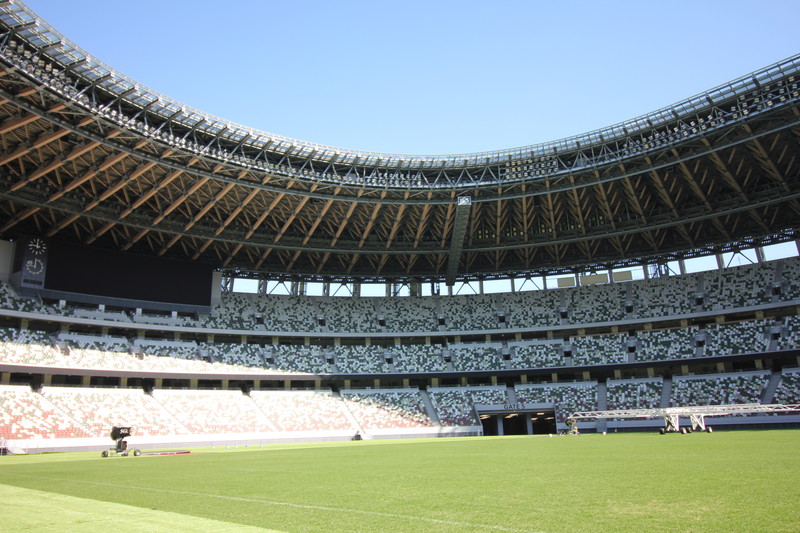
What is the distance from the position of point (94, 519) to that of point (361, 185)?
1580 inches

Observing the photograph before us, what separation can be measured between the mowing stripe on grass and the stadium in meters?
29.4

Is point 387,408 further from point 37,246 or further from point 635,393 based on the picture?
point 37,246

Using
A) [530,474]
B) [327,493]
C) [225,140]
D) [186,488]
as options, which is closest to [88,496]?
[186,488]

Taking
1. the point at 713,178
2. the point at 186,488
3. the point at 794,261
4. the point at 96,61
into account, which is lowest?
the point at 186,488

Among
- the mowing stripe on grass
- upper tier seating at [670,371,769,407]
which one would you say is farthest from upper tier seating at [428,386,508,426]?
the mowing stripe on grass

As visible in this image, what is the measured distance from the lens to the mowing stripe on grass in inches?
290

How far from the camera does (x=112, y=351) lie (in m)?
51.7

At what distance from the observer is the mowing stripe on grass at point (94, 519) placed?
736cm

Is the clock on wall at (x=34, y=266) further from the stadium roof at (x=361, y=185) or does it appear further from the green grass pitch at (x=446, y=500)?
the green grass pitch at (x=446, y=500)

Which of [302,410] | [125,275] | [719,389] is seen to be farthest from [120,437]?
[719,389]

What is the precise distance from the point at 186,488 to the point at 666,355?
53457 mm

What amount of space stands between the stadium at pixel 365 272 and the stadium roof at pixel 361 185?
26 centimetres

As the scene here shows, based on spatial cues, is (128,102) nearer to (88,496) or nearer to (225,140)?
(225,140)

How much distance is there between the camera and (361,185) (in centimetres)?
4691
